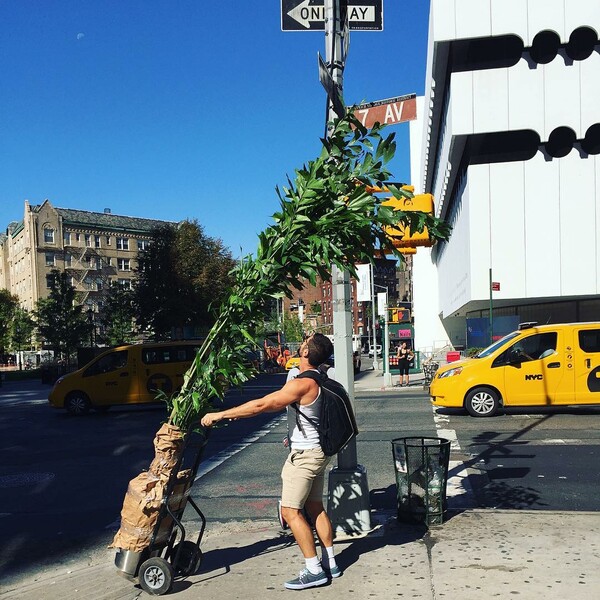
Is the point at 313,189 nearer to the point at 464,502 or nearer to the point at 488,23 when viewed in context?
the point at 464,502

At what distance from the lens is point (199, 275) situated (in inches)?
1676

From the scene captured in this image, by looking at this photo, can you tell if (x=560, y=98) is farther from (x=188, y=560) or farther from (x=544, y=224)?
(x=188, y=560)

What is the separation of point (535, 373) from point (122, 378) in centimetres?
1129

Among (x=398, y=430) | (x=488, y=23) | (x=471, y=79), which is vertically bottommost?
(x=398, y=430)

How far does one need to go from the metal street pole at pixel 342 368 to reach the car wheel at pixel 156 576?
5.71 feet

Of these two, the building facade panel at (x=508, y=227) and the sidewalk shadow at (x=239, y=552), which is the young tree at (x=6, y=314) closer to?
the building facade panel at (x=508, y=227)

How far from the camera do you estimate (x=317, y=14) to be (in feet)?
22.9

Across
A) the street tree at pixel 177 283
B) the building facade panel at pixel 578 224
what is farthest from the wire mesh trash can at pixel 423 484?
the street tree at pixel 177 283

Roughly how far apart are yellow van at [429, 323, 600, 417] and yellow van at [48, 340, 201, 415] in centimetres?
826

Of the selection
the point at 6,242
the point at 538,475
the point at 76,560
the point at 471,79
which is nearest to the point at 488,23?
the point at 471,79

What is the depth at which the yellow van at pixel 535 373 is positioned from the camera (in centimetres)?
1422

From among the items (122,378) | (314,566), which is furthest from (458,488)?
(122,378)

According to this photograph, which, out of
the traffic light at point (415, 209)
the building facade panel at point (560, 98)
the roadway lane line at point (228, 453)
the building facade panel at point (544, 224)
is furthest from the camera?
the building facade panel at point (544, 224)

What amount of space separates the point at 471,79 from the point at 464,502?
68.2ft
